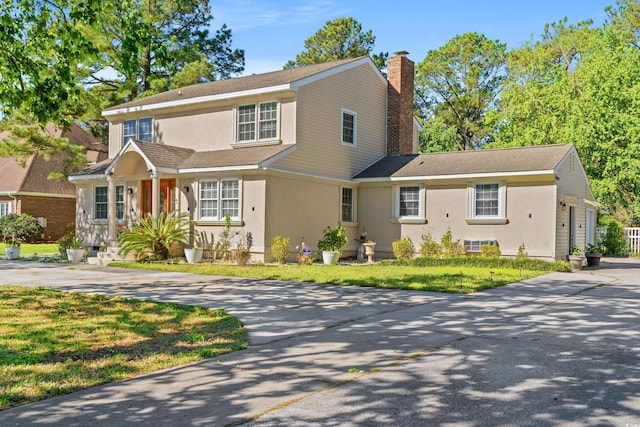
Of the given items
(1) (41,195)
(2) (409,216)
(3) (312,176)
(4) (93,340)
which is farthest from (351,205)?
(1) (41,195)

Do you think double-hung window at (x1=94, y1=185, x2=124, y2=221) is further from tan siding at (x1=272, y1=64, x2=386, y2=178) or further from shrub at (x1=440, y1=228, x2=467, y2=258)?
shrub at (x1=440, y1=228, x2=467, y2=258)

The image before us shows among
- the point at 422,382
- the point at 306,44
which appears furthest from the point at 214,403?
the point at 306,44

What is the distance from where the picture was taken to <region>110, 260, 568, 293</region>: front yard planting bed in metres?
13.3

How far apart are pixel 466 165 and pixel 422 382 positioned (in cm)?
1635

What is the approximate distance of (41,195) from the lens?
30953 mm

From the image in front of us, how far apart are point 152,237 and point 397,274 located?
847 cm

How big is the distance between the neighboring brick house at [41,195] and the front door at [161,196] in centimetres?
1051

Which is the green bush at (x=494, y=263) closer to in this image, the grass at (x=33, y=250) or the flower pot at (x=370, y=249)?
the flower pot at (x=370, y=249)

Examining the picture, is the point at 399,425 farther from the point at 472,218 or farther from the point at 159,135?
the point at 159,135

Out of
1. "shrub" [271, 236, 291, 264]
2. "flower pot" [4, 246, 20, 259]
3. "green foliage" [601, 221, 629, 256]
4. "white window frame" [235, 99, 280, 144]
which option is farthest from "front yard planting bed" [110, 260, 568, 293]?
"green foliage" [601, 221, 629, 256]

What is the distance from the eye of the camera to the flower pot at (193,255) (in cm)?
1891

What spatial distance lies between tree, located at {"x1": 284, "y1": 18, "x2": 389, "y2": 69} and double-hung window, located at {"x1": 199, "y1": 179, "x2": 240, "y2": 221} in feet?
92.2

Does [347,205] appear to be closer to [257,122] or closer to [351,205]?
[351,205]

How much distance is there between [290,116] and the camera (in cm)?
2019
